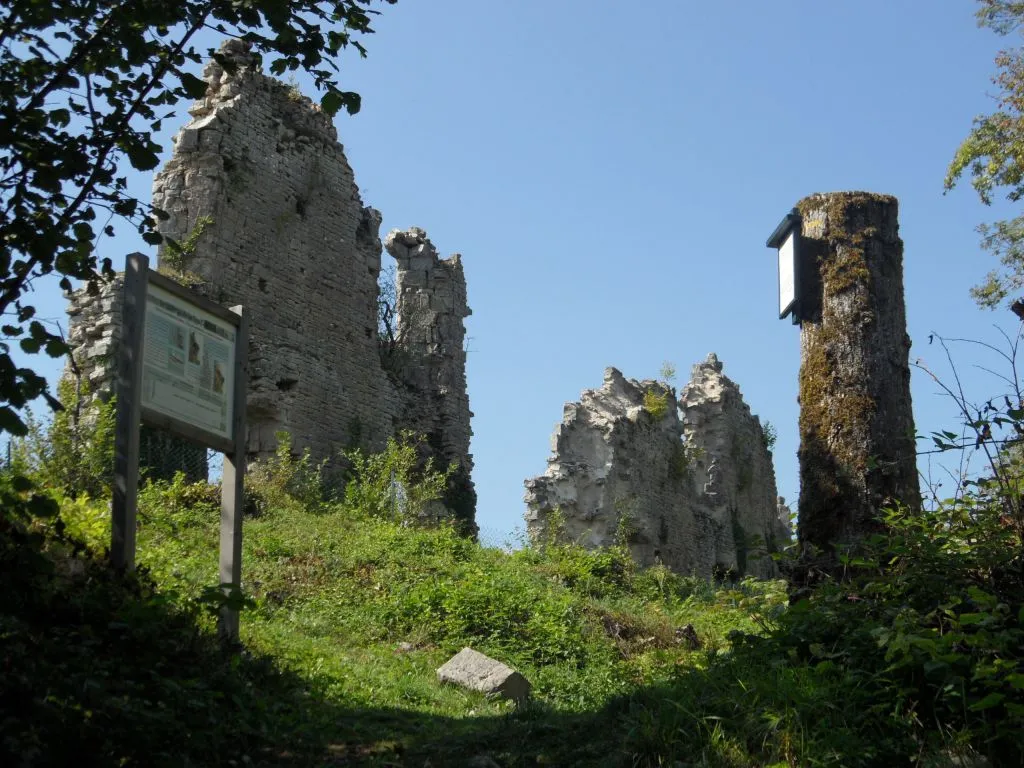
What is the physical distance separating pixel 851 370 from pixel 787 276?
822 mm

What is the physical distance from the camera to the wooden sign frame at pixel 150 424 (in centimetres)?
699

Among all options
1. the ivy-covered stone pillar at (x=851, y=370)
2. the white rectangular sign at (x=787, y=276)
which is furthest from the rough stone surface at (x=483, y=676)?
the white rectangular sign at (x=787, y=276)

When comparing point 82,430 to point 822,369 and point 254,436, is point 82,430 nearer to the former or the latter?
point 254,436

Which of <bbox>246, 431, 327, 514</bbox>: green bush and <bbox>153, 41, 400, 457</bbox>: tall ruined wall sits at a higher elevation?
<bbox>153, 41, 400, 457</bbox>: tall ruined wall

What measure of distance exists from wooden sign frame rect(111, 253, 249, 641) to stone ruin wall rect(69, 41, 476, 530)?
22.0 feet

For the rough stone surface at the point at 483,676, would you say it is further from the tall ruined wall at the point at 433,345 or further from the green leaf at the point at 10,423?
the tall ruined wall at the point at 433,345

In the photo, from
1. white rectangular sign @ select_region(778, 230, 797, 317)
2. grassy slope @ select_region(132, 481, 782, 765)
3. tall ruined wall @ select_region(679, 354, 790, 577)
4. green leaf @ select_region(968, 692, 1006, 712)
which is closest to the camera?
green leaf @ select_region(968, 692, 1006, 712)

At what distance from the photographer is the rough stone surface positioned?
8.51m

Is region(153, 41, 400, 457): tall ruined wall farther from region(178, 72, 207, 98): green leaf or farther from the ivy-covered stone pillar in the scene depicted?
region(178, 72, 207, 98): green leaf

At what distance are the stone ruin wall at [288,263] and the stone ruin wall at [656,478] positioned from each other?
2.05m

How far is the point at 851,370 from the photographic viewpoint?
27.5 ft

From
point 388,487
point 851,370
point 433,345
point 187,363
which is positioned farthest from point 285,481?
point 851,370

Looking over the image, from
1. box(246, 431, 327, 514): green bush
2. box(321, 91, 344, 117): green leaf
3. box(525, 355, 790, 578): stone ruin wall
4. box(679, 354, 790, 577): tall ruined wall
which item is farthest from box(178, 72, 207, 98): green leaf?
box(679, 354, 790, 577): tall ruined wall

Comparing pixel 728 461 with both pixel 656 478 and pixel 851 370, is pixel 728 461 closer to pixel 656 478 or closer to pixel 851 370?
pixel 656 478
